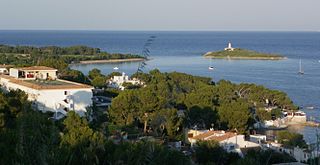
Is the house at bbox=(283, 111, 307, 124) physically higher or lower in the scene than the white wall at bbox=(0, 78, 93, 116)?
lower

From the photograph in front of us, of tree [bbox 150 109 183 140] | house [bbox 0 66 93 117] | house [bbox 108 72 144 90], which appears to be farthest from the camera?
house [bbox 108 72 144 90]

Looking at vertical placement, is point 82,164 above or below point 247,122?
above

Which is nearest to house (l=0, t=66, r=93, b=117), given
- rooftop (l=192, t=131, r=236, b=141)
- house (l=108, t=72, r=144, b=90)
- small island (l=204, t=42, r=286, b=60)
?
rooftop (l=192, t=131, r=236, b=141)

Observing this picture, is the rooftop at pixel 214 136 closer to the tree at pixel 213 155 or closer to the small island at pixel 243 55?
the tree at pixel 213 155

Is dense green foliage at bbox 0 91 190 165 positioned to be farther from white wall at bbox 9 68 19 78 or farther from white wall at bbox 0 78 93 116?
white wall at bbox 9 68 19 78

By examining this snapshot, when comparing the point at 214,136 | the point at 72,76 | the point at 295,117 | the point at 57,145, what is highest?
the point at 57,145

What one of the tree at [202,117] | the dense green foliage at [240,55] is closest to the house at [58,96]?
the tree at [202,117]

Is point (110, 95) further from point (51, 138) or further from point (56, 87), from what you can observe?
point (51, 138)

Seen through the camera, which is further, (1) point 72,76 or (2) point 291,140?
(1) point 72,76

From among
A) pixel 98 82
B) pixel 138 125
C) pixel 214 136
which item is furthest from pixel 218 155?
pixel 98 82

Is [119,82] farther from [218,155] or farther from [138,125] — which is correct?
[218,155]

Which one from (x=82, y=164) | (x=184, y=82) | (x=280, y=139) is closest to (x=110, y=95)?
(x=184, y=82)
